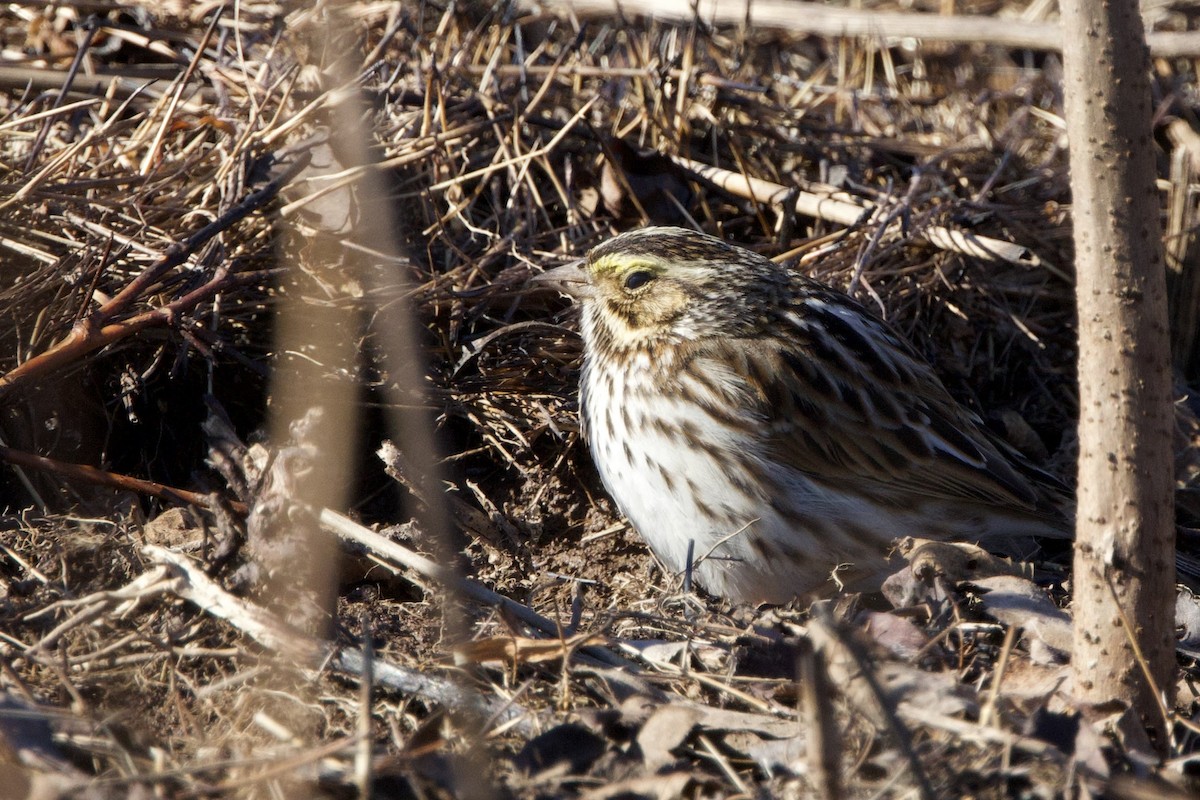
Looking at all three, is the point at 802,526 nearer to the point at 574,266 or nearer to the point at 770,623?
the point at 770,623

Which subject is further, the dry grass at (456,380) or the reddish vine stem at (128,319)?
the reddish vine stem at (128,319)

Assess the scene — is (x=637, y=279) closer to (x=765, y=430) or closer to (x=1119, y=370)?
(x=765, y=430)

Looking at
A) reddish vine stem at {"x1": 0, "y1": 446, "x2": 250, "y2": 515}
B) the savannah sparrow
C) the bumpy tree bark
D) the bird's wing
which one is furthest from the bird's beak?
the bumpy tree bark

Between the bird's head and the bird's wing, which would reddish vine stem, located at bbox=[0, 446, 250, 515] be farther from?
the bird's wing

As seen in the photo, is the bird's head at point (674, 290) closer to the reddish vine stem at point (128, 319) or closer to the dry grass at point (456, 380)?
the dry grass at point (456, 380)

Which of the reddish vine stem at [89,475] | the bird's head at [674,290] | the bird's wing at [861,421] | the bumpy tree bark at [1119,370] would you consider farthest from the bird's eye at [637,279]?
the bumpy tree bark at [1119,370]

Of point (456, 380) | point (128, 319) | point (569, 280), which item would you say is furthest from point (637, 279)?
point (128, 319)

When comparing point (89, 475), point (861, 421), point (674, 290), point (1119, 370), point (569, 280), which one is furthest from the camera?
point (569, 280)
